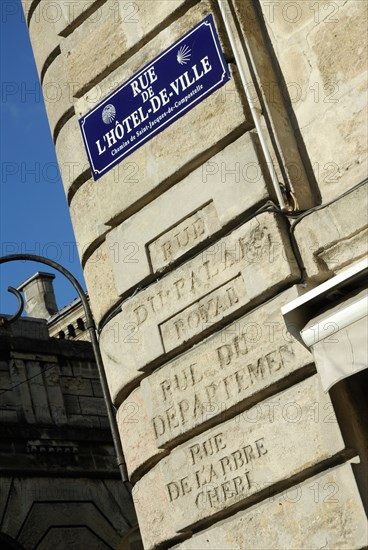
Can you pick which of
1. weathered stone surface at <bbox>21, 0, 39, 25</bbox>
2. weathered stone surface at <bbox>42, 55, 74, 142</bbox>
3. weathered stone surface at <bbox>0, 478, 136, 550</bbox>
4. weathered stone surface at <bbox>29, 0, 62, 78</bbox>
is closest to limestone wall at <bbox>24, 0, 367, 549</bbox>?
weathered stone surface at <bbox>42, 55, 74, 142</bbox>

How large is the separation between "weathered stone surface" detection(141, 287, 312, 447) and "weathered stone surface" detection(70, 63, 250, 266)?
1.01 m

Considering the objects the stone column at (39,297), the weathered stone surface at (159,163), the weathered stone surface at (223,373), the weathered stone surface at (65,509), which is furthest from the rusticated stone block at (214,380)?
the stone column at (39,297)

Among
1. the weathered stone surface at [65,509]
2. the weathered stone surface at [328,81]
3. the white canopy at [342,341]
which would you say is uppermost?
the weathered stone surface at [65,509]

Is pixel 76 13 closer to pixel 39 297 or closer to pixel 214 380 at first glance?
pixel 214 380

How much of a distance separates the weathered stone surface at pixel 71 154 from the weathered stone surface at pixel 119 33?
0.23m

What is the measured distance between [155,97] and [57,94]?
0.91 m

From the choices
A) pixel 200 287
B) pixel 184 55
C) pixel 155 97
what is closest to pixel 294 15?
pixel 184 55

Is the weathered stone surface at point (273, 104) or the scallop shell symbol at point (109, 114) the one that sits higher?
the scallop shell symbol at point (109, 114)

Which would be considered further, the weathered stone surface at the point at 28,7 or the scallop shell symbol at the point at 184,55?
the weathered stone surface at the point at 28,7

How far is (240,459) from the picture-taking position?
641 centimetres

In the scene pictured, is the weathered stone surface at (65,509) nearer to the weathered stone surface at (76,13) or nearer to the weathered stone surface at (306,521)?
the weathered stone surface at (76,13)

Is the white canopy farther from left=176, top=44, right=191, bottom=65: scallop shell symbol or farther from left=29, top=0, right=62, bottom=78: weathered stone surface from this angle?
left=29, top=0, right=62, bottom=78: weathered stone surface

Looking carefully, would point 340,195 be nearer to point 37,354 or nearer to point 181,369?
point 181,369

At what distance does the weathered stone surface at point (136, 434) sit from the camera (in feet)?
22.7
